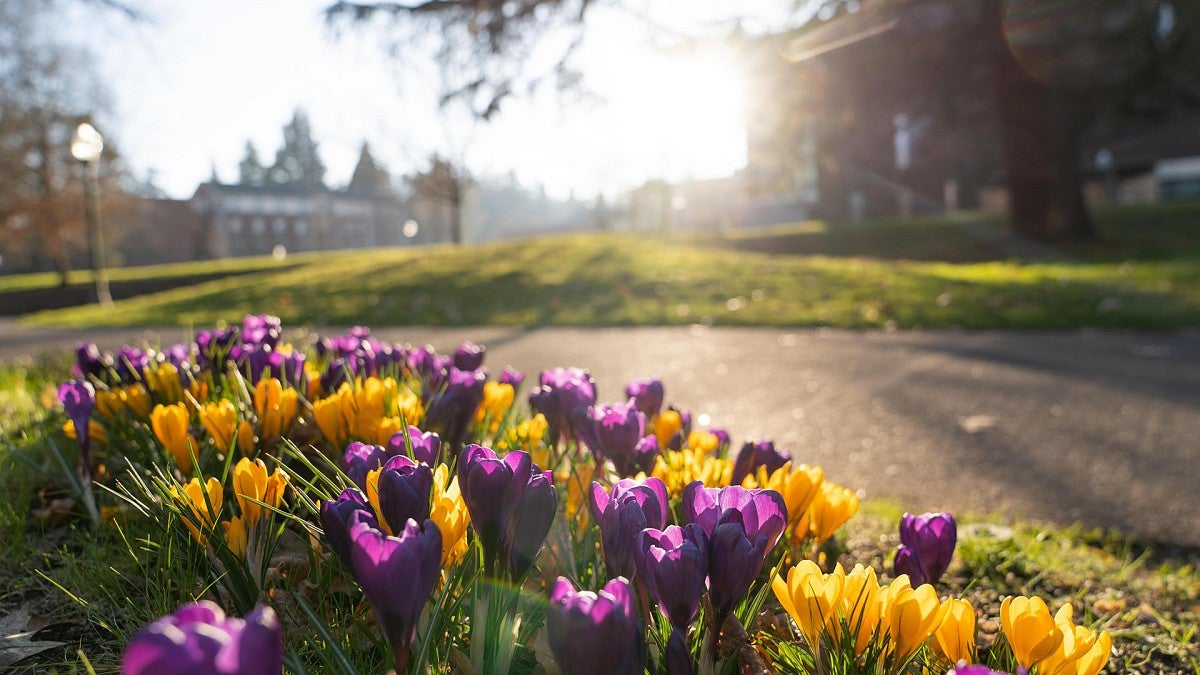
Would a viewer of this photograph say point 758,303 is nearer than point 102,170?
Yes

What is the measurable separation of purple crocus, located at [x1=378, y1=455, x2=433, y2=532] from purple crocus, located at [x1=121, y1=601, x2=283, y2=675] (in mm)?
371

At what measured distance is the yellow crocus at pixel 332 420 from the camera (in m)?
1.61

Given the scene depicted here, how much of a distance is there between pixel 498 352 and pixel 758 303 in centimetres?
342

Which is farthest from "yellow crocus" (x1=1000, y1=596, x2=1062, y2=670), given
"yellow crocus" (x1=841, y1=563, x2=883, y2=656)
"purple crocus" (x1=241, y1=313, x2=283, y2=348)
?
"purple crocus" (x1=241, y1=313, x2=283, y2=348)

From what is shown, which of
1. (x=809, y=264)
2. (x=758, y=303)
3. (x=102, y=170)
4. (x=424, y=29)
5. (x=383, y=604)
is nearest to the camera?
(x=383, y=604)

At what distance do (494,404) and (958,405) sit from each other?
3115 millimetres

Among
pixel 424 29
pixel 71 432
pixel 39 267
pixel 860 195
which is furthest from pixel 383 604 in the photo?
pixel 39 267

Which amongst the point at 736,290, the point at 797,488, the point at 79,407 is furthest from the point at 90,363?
the point at 736,290

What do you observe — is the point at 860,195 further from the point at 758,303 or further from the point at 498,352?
the point at 498,352

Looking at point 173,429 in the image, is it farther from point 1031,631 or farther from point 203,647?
point 1031,631

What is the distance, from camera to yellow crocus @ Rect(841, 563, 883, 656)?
1003 millimetres

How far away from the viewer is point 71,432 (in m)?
1.96

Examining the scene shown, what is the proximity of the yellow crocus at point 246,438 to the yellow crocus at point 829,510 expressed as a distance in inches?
43.4

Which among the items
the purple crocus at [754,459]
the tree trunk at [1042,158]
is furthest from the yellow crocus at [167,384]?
the tree trunk at [1042,158]
